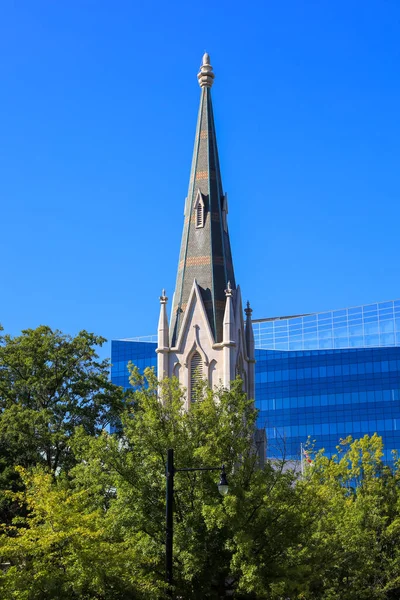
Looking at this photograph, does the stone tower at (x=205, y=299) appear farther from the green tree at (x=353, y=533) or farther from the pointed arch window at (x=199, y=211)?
the green tree at (x=353, y=533)

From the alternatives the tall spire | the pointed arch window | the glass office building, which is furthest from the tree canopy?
the glass office building

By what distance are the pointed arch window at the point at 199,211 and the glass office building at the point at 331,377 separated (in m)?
53.2

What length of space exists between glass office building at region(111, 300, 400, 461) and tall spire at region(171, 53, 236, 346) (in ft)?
173

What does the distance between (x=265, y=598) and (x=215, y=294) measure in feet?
73.6

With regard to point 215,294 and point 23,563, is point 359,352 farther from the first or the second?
point 23,563

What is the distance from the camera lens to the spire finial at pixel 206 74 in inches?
2186

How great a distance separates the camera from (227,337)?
159 ft

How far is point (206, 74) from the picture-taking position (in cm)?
5569

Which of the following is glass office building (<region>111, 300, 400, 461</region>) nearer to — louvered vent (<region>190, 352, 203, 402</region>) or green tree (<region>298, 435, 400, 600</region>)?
louvered vent (<region>190, 352, 203, 402</region>)

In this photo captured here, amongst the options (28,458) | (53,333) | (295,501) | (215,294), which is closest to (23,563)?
(295,501)

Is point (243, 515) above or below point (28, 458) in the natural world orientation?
below

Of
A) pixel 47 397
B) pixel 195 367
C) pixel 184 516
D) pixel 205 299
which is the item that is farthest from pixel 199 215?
pixel 184 516

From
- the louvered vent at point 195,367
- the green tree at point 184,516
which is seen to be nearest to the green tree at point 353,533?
the green tree at point 184,516

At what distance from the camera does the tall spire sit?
50.2m
